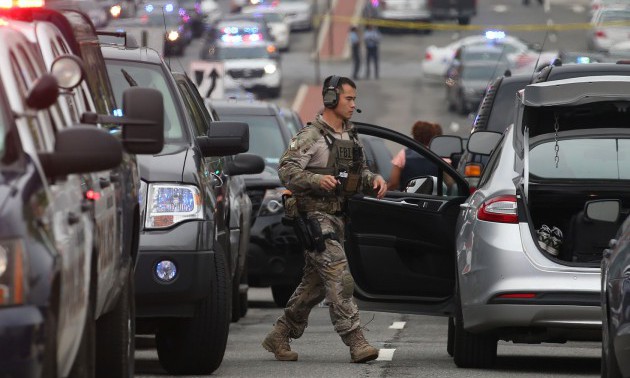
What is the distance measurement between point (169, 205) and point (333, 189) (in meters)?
1.47

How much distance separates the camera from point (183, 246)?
10.5m

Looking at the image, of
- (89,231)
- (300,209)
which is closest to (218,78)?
(300,209)

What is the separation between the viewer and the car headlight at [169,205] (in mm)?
10586

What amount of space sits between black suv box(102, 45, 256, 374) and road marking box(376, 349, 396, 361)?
1.24 m

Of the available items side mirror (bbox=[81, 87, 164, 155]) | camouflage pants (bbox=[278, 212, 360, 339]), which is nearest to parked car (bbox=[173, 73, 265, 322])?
camouflage pants (bbox=[278, 212, 360, 339])

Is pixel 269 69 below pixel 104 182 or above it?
below

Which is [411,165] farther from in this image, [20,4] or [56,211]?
[56,211]

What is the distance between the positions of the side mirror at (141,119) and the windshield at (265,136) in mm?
9811

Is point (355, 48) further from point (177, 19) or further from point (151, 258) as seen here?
point (151, 258)

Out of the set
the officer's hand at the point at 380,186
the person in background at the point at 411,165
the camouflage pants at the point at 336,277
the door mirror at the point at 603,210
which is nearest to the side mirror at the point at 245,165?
the camouflage pants at the point at 336,277

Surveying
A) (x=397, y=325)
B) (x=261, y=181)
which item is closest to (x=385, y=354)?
(x=397, y=325)

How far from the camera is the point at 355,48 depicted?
54812 millimetres

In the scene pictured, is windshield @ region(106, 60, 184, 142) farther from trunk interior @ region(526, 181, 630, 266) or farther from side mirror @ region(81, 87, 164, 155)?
side mirror @ region(81, 87, 164, 155)

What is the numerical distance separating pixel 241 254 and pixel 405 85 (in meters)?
41.2
